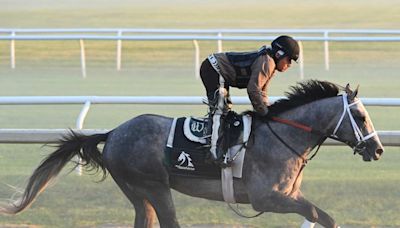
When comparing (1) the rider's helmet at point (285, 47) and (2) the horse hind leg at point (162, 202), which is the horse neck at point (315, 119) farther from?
(2) the horse hind leg at point (162, 202)

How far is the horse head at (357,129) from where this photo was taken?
5.18 metres

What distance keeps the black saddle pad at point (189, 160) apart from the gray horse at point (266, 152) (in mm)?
49

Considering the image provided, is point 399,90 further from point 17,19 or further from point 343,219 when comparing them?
point 17,19

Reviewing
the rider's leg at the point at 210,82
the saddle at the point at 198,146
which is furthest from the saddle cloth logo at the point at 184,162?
the rider's leg at the point at 210,82

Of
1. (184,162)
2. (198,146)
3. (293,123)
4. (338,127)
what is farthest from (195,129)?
(338,127)

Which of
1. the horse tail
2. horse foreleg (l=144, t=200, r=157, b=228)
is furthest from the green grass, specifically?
horse foreleg (l=144, t=200, r=157, b=228)

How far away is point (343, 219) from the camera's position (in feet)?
21.9

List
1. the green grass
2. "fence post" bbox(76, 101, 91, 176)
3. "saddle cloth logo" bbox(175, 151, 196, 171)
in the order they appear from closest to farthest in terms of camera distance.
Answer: "saddle cloth logo" bbox(175, 151, 196, 171) < the green grass < "fence post" bbox(76, 101, 91, 176)

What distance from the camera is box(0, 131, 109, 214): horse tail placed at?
5.72 m

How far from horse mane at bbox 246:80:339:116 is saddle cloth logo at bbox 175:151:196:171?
462 millimetres

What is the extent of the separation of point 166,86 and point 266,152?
9.30 metres

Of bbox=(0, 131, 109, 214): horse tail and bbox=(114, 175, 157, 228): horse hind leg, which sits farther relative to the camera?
bbox=(0, 131, 109, 214): horse tail

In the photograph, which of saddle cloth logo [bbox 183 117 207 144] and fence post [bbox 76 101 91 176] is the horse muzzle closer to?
saddle cloth logo [bbox 183 117 207 144]

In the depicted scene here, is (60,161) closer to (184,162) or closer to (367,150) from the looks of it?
(184,162)
